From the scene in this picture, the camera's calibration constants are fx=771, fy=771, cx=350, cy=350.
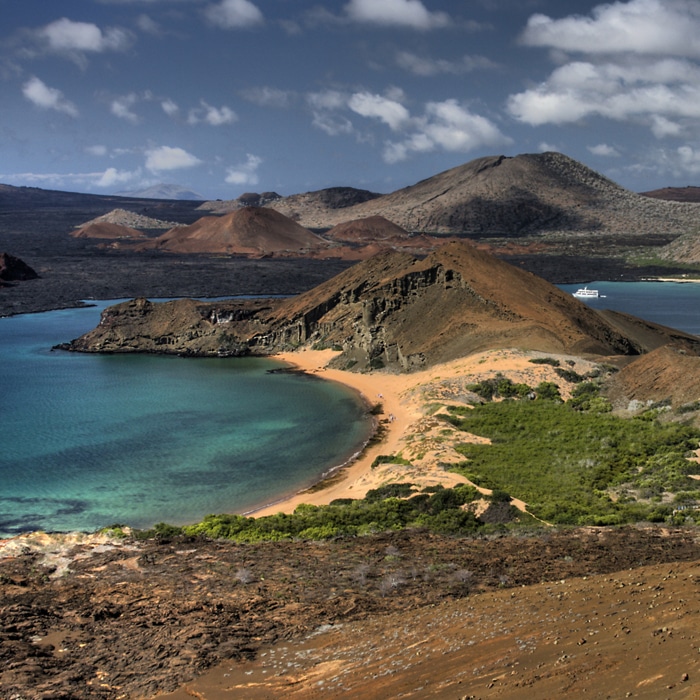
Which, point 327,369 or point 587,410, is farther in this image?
point 327,369

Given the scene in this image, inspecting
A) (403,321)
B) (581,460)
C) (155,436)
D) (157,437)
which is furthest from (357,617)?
(403,321)

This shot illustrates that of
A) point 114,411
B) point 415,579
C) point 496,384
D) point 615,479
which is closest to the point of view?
point 415,579

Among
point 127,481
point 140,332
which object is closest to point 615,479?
point 127,481

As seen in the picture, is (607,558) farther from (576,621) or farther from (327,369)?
(327,369)

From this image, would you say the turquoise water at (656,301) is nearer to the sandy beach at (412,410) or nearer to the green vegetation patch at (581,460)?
the sandy beach at (412,410)

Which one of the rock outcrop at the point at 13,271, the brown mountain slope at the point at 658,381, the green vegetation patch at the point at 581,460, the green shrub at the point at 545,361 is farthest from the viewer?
the rock outcrop at the point at 13,271

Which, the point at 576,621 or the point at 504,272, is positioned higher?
A: the point at 504,272

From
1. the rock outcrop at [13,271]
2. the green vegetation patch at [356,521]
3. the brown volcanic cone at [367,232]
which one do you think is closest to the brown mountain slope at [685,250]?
the brown volcanic cone at [367,232]
